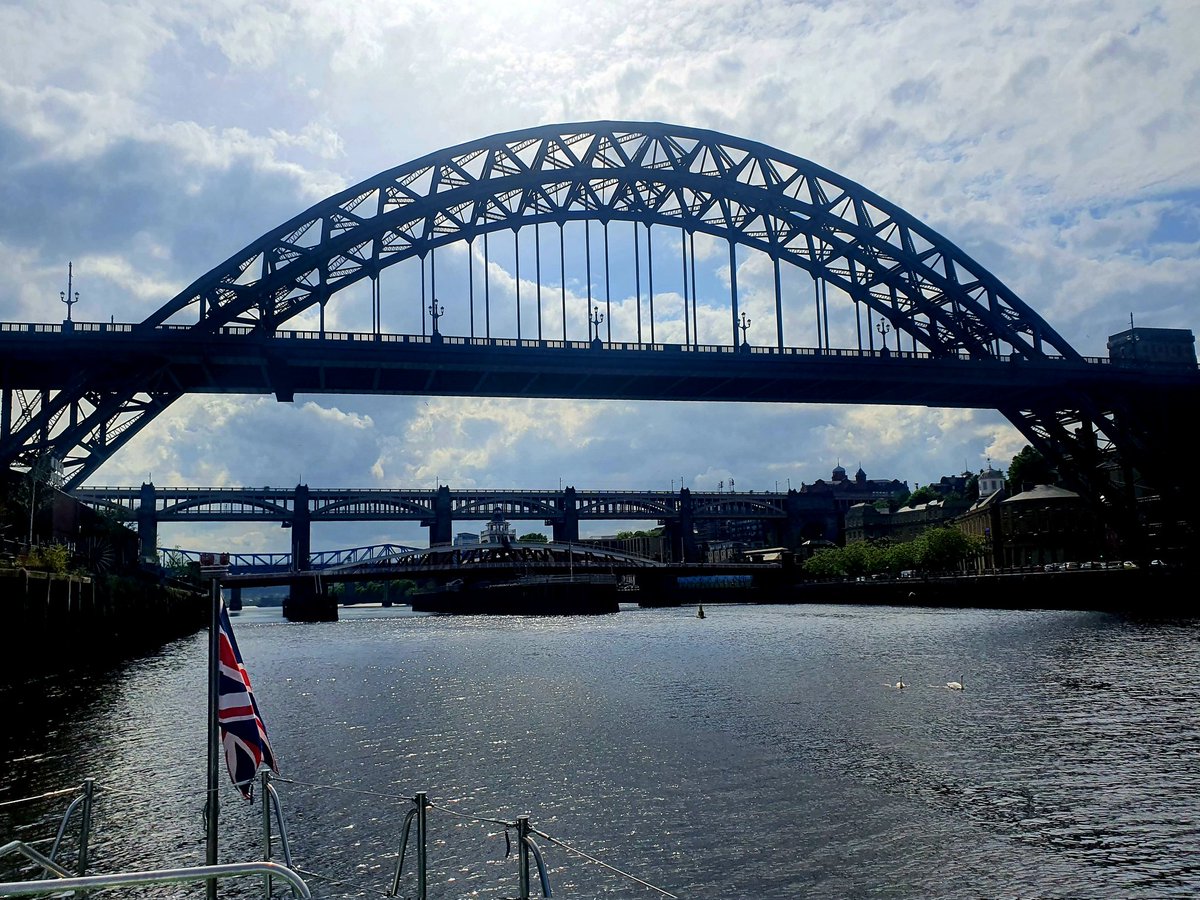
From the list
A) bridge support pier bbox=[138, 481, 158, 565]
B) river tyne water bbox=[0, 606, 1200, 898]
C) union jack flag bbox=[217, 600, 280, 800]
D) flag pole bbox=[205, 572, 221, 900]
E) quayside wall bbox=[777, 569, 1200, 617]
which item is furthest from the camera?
bridge support pier bbox=[138, 481, 158, 565]

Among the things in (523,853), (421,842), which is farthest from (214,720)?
(523,853)

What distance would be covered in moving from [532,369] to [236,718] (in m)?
75.3

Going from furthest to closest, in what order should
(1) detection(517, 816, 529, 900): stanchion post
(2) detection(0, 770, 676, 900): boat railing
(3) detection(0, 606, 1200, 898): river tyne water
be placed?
(3) detection(0, 606, 1200, 898): river tyne water → (1) detection(517, 816, 529, 900): stanchion post → (2) detection(0, 770, 676, 900): boat railing

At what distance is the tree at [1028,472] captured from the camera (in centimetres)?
17375

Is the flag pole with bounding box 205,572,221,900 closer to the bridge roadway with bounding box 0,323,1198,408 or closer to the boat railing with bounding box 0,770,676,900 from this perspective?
the boat railing with bounding box 0,770,676,900

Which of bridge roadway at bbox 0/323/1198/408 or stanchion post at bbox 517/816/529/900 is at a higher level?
bridge roadway at bbox 0/323/1198/408

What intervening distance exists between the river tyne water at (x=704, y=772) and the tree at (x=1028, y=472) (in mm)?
125548

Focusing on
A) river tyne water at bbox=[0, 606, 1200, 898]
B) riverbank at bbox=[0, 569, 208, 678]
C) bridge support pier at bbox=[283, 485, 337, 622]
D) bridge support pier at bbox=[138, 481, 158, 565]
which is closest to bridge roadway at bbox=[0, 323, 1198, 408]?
Result: riverbank at bbox=[0, 569, 208, 678]

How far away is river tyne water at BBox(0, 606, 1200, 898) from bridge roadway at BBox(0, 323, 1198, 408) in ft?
94.6

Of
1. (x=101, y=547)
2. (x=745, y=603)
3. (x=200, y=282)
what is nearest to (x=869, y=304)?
(x=200, y=282)

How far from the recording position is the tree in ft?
570

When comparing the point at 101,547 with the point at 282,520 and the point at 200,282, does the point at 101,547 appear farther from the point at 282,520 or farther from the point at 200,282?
the point at 282,520

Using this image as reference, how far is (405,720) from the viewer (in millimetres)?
37875

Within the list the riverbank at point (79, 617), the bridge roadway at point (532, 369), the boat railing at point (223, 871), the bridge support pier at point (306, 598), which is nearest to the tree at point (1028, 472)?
the bridge roadway at point (532, 369)
